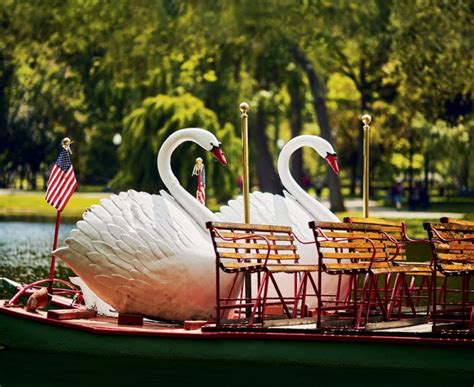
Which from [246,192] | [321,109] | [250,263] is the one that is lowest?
[250,263]

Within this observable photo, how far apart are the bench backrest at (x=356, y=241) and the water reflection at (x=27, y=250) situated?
11.7 meters

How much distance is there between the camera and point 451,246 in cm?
1549

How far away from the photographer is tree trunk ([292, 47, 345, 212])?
51.4 meters

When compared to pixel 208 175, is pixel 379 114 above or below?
above

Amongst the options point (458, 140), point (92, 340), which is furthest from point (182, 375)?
point (458, 140)

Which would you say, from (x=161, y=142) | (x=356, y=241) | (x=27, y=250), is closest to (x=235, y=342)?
(x=356, y=241)

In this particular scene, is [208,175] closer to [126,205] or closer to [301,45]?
[301,45]

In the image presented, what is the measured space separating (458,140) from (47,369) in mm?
47210

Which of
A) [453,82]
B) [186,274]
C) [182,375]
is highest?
[453,82]

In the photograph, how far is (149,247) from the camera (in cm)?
1680

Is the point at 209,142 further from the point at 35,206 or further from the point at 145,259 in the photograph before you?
the point at 35,206

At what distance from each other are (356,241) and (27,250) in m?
20.3

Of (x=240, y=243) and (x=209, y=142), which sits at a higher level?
(x=209, y=142)

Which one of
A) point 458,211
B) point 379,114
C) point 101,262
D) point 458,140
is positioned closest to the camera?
point 101,262
